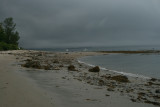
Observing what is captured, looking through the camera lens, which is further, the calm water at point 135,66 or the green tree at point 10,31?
the green tree at point 10,31

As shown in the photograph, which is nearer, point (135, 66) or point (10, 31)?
point (135, 66)

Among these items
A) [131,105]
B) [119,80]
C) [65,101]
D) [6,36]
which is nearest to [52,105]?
[65,101]

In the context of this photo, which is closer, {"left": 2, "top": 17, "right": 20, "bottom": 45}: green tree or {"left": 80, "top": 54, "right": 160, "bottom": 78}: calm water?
{"left": 80, "top": 54, "right": 160, "bottom": 78}: calm water

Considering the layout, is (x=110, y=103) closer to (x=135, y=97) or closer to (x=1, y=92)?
(x=135, y=97)

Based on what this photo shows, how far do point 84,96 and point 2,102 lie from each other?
10.8ft

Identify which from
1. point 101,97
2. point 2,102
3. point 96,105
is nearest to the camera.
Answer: point 2,102

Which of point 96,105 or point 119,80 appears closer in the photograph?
point 96,105

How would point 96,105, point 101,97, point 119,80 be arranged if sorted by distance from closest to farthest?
point 96,105
point 101,97
point 119,80

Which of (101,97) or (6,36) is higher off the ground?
(6,36)

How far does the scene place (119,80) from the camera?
12789mm

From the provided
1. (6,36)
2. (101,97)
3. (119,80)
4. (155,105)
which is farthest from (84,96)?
(6,36)

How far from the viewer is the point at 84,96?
25.8 feet

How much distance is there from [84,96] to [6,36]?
81.9 meters

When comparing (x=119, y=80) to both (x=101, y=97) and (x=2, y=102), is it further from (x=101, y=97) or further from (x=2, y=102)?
(x=2, y=102)
